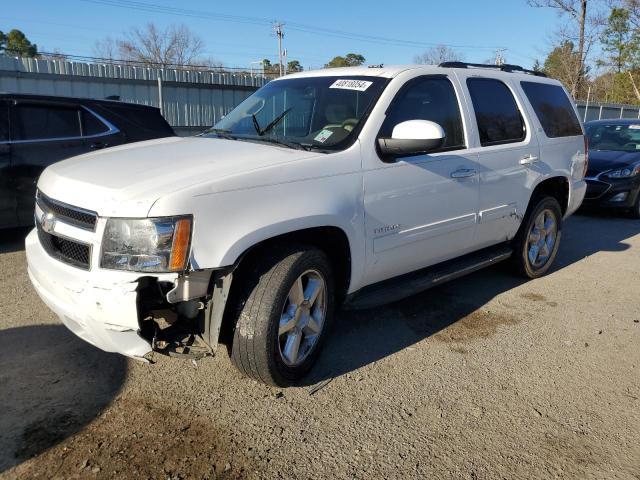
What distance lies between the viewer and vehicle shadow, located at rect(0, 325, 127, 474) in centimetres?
272

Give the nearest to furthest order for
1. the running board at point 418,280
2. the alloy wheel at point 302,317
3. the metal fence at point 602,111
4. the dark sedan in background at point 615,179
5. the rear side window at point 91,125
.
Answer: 1. the alloy wheel at point 302,317
2. the running board at point 418,280
3. the rear side window at point 91,125
4. the dark sedan in background at point 615,179
5. the metal fence at point 602,111

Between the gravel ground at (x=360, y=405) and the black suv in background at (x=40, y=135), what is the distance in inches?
63.6

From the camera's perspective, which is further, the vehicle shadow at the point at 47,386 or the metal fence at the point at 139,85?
the metal fence at the point at 139,85

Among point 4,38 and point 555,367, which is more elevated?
point 4,38

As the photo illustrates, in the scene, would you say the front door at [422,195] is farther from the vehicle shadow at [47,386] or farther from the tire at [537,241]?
the vehicle shadow at [47,386]

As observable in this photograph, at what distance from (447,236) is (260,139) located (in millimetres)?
1611

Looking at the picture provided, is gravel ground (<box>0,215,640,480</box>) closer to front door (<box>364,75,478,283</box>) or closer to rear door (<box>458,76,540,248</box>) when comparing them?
front door (<box>364,75,478,283</box>)

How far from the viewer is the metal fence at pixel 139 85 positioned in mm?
11633

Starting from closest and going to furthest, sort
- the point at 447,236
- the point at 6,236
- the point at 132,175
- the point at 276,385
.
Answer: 1. the point at 132,175
2. the point at 276,385
3. the point at 447,236
4. the point at 6,236

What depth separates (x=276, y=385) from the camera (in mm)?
3164

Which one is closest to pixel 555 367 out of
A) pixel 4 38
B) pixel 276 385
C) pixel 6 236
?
pixel 276 385

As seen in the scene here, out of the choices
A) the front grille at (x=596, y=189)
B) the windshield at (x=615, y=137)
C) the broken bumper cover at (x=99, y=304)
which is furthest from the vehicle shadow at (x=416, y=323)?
the windshield at (x=615, y=137)

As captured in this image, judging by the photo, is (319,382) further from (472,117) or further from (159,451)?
(472,117)

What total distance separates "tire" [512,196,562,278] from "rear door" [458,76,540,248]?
0.79ft
